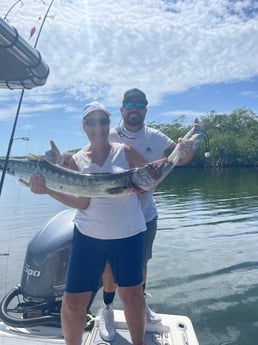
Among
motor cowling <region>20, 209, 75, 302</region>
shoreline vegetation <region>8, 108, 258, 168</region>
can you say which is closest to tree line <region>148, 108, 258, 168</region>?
shoreline vegetation <region>8, 108, 258, 168</region>

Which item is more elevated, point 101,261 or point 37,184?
point 37,184

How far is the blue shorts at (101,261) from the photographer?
8.92 ft

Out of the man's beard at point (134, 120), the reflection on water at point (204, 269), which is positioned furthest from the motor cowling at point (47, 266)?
the man's beard at point (134, 120)

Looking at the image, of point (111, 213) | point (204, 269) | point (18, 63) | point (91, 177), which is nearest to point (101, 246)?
point (111, 213)

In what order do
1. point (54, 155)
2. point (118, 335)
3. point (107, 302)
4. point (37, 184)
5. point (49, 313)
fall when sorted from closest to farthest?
point (37, 184), point (54, 155), point (118, 335), point (107, 302), point (49, 313)

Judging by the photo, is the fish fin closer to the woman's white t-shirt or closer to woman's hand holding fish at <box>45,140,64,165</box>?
woman's hand holding fish at <box>45,140,64,165</box>

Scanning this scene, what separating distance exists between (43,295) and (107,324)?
74cm

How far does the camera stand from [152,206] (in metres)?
3.54

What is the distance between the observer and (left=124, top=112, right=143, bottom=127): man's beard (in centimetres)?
334

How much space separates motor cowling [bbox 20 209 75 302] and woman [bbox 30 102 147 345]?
0.85 m

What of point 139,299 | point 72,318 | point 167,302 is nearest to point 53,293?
point 72,318

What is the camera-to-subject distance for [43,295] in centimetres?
355

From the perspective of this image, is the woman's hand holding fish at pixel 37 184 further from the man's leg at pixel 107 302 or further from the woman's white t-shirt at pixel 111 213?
the man's leg at pixel 107 302

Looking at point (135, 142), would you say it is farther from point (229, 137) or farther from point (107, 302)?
point (229, 137)
